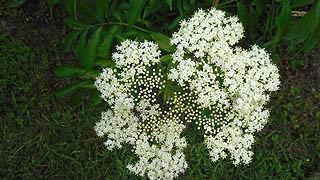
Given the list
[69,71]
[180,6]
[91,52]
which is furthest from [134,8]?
[180,6]

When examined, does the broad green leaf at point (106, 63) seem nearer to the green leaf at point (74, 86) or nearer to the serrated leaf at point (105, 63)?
the serrated leaf at point (105, 63)

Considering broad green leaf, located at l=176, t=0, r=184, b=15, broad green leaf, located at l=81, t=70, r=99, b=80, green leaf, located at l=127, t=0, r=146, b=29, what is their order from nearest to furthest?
green leaf, located at l=127, t=0, r=146, b=29
broad green leaf, located at l=81, t=70, r=99, b=80
broad green leaf, located at l=176, t=0, r=184, b=15

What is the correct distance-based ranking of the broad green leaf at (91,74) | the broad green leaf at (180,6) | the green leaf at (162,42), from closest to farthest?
the green leaf at (162,42) → the broad green leaf at (91,74) → the broad green leaf at (180,6)

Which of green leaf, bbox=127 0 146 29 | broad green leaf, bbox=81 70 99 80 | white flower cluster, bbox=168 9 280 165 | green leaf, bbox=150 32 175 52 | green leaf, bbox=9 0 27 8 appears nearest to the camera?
green leaf, bbox=127 0 146 29

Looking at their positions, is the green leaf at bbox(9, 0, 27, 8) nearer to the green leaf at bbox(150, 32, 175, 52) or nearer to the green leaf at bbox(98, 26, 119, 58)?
the green leaf at bbox(98, 26, 119, 58)

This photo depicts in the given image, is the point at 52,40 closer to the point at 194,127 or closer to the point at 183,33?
the point at 194,127

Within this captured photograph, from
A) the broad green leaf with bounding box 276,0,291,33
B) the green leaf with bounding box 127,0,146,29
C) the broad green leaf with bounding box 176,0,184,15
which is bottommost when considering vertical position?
the green leaf with bounding box 127,0,146,29

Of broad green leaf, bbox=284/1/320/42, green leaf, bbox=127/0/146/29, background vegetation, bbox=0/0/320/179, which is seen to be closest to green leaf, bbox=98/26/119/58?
green leaf, bbox=127/0/146/29

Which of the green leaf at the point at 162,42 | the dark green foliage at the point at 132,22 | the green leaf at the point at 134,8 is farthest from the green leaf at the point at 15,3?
the green leaf at the point at 134,8

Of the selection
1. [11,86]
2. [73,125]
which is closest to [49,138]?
[73,125]
